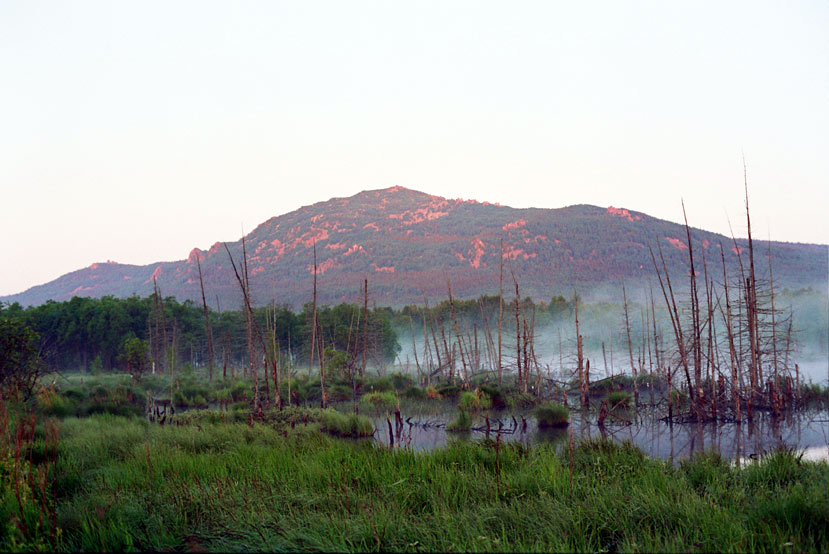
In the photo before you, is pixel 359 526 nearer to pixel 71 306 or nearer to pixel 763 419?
pixel 763 419

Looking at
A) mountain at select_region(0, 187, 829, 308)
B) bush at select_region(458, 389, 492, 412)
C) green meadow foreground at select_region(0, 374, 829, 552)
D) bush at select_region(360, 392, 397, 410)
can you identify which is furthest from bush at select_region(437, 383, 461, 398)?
mountain at select_region(0, 187, 829, 308)

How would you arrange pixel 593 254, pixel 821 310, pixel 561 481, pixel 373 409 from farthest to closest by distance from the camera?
pixel 593 254 → pixel 821 310 → pixel 373 409 → pixel 561 481

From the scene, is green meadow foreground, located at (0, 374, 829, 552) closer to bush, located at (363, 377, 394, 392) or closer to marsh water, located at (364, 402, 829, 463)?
marsh water, located at (364, 402, 829, 463)

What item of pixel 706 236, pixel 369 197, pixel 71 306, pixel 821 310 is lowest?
pixel 821 310

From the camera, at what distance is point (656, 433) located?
1695 centimetres

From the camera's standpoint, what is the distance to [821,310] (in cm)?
8256

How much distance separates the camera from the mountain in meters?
109

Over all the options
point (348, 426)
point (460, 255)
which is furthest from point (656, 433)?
point (460, 255)

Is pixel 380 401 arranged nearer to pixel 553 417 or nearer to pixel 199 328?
pixel 553 417

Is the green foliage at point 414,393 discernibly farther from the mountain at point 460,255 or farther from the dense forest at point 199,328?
the mountain at point 460,255

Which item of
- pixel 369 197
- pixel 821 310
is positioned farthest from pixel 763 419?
pixel 369 197

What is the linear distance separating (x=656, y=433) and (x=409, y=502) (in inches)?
510

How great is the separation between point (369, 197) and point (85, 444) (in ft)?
621

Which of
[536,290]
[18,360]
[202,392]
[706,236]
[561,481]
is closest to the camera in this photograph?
[561,481]
